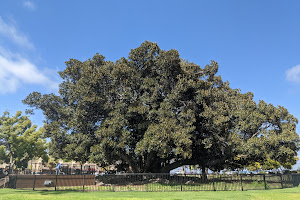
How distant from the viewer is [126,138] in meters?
19.3

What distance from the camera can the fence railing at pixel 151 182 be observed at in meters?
16.7

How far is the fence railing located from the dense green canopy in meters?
2.16

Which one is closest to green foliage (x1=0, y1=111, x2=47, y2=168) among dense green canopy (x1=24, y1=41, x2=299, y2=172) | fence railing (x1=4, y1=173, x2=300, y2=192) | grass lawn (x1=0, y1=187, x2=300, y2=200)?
dense green canopy (x1=24, y1=41, x2=299, y2=172)

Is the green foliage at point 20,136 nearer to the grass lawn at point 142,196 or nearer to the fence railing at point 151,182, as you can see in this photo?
the fence railing at point 151,182

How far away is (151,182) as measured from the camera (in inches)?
672

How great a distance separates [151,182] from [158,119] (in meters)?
5.16

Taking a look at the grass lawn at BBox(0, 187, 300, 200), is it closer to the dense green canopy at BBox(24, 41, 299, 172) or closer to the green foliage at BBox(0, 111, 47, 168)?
the dense green canopy at BBox(24, 41, 299, 172)

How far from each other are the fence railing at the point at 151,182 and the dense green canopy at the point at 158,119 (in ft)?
7.08

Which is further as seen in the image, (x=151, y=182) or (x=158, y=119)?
(x=158, y=119)

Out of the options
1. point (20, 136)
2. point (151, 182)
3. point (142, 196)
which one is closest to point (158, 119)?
point (151, 182)

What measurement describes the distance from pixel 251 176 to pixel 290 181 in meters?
5.41

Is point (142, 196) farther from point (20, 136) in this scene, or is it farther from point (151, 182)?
point (20, 136)

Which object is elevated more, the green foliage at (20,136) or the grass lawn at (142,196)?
the green foliage at (20,136)

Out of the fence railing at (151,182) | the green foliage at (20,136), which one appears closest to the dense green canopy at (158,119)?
the fence railing at (151,182)
